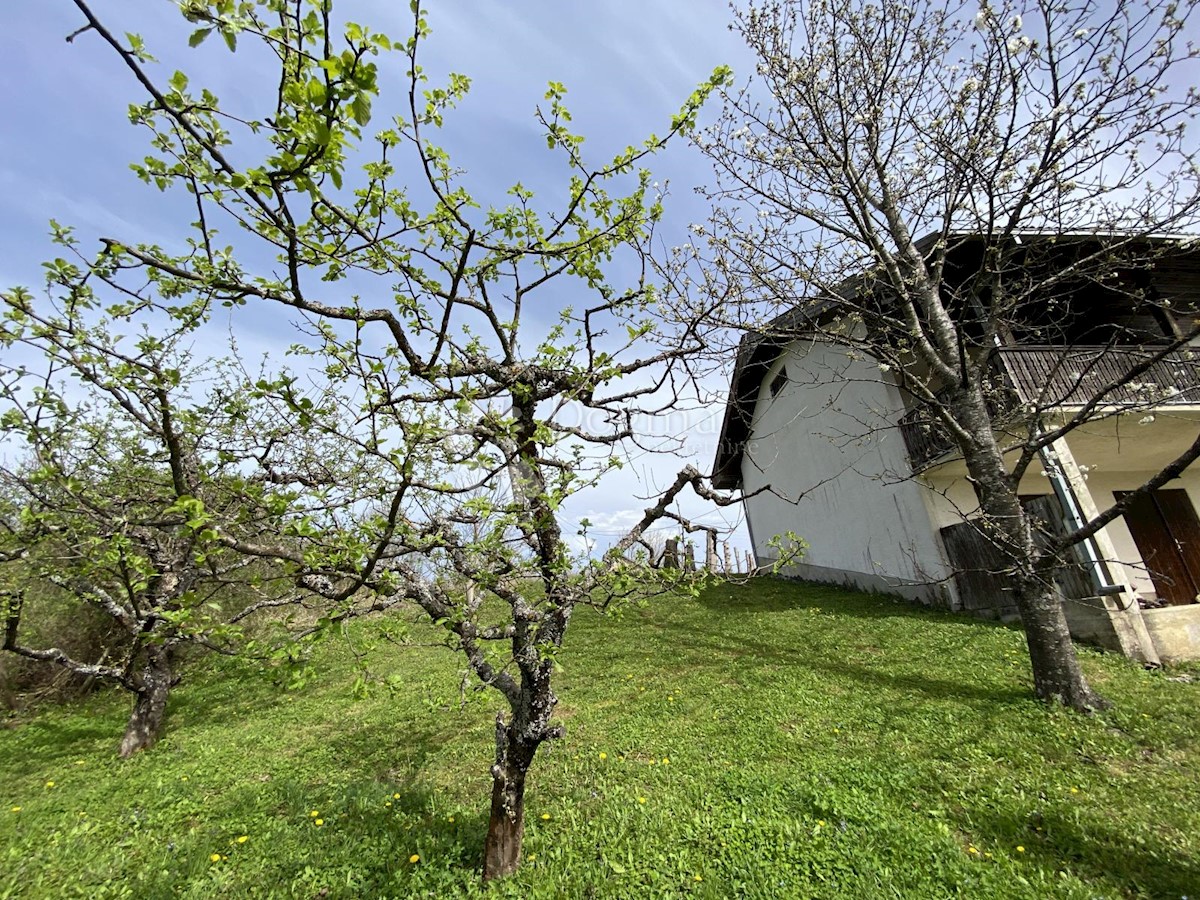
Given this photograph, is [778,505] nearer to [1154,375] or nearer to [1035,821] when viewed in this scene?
[1154,375]

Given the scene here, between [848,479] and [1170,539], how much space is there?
6.48 m

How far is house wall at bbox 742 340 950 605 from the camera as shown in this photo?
11773 mm

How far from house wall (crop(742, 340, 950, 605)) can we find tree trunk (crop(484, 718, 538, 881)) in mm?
8265

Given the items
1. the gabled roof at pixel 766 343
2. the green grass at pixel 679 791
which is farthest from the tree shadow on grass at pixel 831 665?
the gabled roof at pixel 766 343

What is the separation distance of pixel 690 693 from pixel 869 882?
4.15m

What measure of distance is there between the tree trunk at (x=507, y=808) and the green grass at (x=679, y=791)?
0.45ft

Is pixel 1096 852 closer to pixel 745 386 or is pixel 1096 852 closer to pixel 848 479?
pixel 848 479

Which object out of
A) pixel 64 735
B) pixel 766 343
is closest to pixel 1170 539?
pixel 766 343

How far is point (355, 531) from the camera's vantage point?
8.32 feet

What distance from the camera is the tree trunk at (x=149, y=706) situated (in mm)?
6953

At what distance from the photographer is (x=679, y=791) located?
4629 millimetres

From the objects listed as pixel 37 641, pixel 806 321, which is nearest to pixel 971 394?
pixel 806 321

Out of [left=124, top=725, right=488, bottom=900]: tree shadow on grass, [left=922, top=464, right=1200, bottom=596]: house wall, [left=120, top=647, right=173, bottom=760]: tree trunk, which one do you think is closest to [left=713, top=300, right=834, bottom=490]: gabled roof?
[left=922, top=464, right=1200, bottom=596]: house wall

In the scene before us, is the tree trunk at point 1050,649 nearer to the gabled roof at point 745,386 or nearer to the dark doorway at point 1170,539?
the gabled roof at point 745,386
